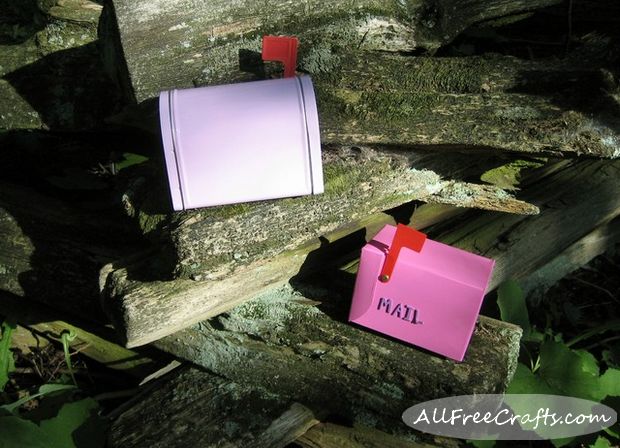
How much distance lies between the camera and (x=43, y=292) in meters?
2.35

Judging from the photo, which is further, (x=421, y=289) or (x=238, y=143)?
(x=421, y=289)

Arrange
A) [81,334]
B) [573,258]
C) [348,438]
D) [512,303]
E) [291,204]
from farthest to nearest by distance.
→ [573,258], [81,334], [512,303], [348,438], [291,204]

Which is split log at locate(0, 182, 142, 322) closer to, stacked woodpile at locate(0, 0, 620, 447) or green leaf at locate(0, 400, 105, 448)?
stacked woodpile at locate(0, 0, 620, 447)

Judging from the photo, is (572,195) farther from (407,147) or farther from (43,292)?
(43,292)

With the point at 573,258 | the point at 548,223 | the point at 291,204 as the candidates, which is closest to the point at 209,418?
the point at 291,204

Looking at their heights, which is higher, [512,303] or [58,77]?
[58,77]

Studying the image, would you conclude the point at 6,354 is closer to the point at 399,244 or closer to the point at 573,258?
the point at 399,244

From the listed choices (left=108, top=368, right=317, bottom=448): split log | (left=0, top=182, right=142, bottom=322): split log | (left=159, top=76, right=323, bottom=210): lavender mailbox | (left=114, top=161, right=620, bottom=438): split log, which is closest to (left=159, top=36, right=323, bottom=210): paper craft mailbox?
(left=159, top=76, right=323, bottom=210): lavender mailbox

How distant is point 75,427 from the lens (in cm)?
187

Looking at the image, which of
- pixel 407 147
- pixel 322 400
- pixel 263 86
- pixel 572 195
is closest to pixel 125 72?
pixel 263 86

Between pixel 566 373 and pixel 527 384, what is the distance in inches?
5.3

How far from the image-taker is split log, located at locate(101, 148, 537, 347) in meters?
1.65

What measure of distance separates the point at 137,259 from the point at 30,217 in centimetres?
71

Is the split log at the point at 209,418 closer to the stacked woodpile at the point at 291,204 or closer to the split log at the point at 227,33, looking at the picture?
the stacked woodpile at the point at 291,204
